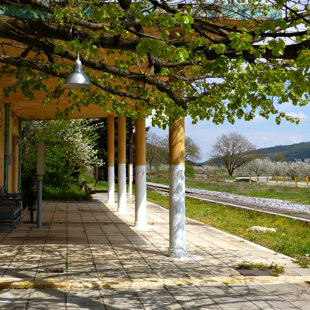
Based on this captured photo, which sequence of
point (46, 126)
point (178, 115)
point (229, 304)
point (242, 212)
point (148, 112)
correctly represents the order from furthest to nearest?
point (46, 126) → point (242, 212) → point (148, 112) → point (178, 115) → point (229, 304)

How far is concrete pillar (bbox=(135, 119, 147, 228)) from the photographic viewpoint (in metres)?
12.2

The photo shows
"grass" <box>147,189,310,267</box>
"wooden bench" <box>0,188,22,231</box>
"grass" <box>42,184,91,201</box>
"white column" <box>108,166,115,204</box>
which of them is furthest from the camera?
"grass" <box>42,184,91,201</box>

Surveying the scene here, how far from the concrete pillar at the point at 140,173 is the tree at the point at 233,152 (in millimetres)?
61247

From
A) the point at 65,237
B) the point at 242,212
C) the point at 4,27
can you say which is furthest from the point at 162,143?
the point at 4,27

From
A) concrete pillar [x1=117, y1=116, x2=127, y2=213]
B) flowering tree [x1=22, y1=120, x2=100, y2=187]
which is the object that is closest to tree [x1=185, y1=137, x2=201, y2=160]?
flowering tree [x1=22, y1=120, x2=100, y2=187]

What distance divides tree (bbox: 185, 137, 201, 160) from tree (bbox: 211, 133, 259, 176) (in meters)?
3.15

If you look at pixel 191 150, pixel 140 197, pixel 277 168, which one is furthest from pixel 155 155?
pixel 140 197

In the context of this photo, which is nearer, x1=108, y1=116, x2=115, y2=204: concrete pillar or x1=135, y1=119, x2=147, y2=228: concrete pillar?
x1=135, y1=119, x2=147, y2=228: concrete pillar

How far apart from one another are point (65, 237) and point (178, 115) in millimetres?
3833

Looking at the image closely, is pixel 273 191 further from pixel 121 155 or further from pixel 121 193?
pixel 121 193

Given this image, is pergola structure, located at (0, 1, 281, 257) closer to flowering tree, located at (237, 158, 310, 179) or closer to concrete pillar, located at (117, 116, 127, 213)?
concrete pillar, located at (117, 116, 127, 213)

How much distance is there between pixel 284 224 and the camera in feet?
48.4

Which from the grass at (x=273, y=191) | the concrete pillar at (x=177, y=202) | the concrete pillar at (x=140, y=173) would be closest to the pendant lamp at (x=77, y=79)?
the concrete pillar at (x=177, y=202)

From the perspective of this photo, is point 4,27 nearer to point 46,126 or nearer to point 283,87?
point 283,87
